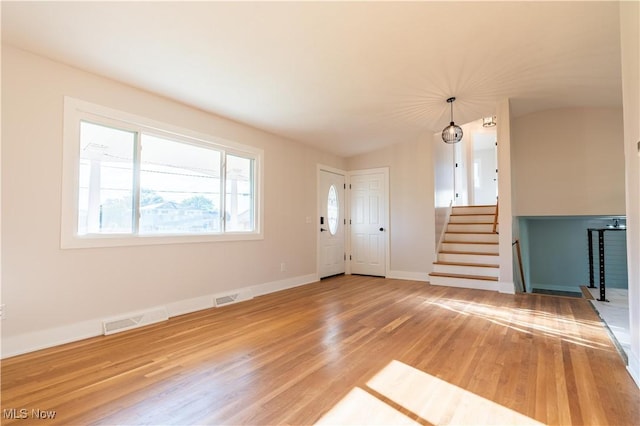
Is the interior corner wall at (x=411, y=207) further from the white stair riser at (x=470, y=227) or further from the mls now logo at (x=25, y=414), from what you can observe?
the mls now logo at (x=25, y=414)

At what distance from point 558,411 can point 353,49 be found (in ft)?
10.1

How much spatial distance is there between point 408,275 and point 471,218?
1.99m

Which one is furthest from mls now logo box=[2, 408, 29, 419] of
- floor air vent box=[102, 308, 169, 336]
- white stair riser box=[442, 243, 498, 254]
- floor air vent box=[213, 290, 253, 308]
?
white stair riser box=[442, 243, 498, 254]

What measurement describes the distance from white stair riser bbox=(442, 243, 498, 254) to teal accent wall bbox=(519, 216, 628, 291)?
1.29 metres

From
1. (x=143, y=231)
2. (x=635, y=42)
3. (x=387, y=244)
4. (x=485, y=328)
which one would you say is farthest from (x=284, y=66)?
(x=387, y=244)

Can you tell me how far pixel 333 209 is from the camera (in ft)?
21.1

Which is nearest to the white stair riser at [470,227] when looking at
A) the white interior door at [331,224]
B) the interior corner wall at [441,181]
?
the interior corner wall at [441,181]

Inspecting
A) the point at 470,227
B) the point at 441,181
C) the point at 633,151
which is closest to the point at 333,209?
the point at 441,181

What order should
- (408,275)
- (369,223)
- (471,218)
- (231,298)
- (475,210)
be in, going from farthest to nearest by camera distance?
(475,210) → (471,218) → (369,223) → (408,275) → (231,298)

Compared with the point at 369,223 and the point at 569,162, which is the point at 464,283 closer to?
the point at 369,223

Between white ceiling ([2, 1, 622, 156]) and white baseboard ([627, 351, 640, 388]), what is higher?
white ceiling ([2, 1, 622, 156])

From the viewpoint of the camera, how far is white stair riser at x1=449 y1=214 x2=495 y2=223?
6.52 meters

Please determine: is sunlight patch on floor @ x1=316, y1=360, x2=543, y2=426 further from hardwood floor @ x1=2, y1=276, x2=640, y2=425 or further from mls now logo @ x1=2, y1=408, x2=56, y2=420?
mls now logo @ x1=2, y1=408, x2=56, y2=420

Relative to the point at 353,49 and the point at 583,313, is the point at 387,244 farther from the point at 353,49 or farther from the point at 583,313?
the point at 353,49
